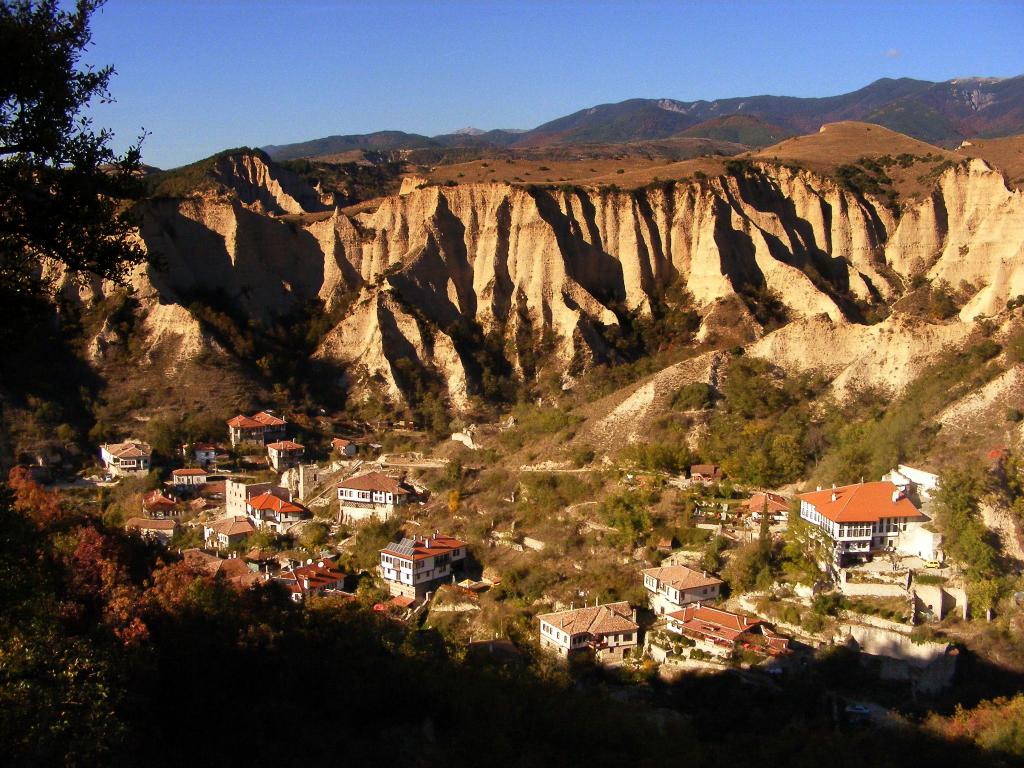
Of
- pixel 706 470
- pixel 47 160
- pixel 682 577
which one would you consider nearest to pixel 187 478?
pixel 706 470

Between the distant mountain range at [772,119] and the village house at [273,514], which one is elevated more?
the distant mountain range at [772,119]

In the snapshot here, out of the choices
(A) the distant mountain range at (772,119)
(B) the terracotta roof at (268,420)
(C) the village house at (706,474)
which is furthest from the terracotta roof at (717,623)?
(A) the distant mountain range at (772,119)

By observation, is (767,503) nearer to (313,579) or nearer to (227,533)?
(313,579)

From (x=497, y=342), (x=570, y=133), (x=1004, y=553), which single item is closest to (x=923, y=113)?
(x=570, y=133)

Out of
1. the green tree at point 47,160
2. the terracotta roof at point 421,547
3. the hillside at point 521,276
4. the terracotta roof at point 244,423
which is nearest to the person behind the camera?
the green tree at point 47,160

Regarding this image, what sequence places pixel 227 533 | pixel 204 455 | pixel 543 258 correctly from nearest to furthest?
pixel 227 533 < pixel 204 455 < pixel 543 258

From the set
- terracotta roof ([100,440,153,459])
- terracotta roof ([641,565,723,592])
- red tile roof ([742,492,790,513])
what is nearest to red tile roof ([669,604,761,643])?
terracotta roof ([641,565,723,592])

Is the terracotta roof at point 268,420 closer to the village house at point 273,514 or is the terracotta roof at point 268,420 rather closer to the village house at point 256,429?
the village house at point 256,429
